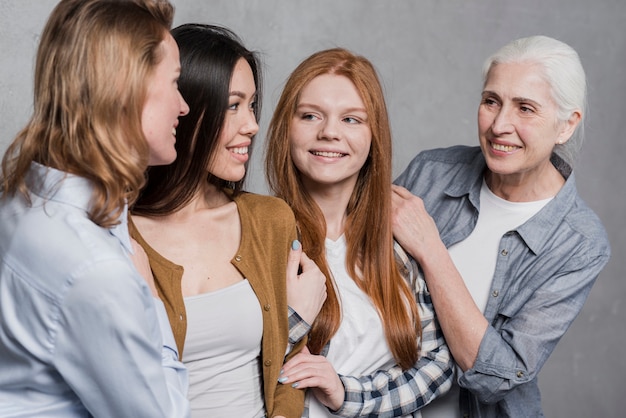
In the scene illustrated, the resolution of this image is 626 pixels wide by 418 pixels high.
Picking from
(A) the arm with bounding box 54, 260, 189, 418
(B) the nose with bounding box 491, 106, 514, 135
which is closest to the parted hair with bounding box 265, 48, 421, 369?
(B) the nose with bounding box 491, 106, 514, 135

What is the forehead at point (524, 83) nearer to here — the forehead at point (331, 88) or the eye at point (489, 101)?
the eye at point (489, 101)

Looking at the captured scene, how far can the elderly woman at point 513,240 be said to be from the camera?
7.84ft

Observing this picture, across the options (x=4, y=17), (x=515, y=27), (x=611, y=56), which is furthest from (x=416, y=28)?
(x=4, y=17)

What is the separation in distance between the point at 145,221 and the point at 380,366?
2.46 feet

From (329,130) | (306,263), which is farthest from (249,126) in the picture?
(306,263)

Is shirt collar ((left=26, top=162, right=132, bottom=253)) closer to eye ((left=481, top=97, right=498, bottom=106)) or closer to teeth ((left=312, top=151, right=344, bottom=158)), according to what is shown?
teeth ((left=312, top=151, right=344, bottom=158))

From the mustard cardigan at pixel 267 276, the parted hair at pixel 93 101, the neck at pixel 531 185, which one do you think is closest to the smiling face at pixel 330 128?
the mustard cardigan at pixel 267 276

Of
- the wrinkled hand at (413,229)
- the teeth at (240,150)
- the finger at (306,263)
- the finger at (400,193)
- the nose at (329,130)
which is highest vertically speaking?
the nose at (329,130)

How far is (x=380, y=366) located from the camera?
2.35 metres

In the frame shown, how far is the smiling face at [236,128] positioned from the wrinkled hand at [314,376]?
1.56ft

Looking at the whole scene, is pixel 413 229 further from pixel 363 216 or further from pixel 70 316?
pixel 70 316

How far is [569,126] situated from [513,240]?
15.3 inches

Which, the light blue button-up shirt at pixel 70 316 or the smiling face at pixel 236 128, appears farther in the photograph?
the smiling face at pixel 236 128

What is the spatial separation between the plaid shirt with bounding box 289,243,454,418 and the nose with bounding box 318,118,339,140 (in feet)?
1.26
